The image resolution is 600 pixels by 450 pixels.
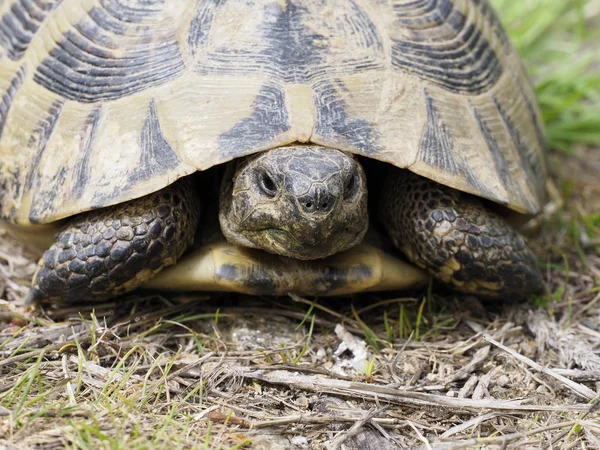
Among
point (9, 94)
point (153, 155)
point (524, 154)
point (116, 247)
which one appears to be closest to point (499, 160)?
point (524, 154)

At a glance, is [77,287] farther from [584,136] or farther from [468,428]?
[584,136]

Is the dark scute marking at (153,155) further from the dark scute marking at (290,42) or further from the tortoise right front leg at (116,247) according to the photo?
the dark scute marking at (290,42)

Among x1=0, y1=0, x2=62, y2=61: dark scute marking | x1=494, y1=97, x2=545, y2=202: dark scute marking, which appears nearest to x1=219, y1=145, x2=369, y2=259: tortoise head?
x1=494, y1=97, x2=545, y2=202: dark scute marking

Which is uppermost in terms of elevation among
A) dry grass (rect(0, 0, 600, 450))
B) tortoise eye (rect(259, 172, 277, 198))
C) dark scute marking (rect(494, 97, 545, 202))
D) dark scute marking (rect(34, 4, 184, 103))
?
dark scute marking (rect(34, 4, 184, 103))

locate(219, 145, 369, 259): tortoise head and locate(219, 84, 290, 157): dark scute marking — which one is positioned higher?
locate(219, 84, 290, 157): dark scute marking

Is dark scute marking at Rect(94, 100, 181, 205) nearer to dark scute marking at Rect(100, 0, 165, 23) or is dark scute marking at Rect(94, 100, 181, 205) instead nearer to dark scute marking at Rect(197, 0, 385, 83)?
dark scute marking at Rect(197, 0, 385, 83)

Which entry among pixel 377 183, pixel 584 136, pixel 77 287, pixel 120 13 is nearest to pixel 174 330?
pixel 77 287

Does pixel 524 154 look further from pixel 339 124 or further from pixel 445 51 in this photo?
pixel 339 124

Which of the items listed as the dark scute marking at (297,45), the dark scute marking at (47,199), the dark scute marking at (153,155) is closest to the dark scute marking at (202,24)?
the dark scute marking at (297,45)
